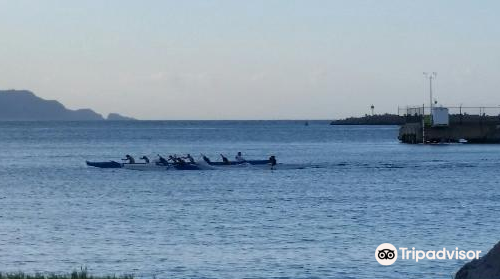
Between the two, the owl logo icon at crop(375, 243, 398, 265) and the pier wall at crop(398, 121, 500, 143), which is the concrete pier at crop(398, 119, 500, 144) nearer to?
the pier wall at crop(398, 121, 500, 143)

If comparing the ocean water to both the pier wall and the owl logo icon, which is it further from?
the pier wall

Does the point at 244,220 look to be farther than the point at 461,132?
No

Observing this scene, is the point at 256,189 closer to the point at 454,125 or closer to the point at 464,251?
the point at 464,251

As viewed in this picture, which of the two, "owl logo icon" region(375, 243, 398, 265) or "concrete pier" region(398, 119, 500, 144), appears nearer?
"owl logo icon" region(375, 243, 398, 265)

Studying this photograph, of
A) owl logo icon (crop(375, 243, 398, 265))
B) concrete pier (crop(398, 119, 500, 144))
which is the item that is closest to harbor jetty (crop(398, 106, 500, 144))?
concrete pier (crop(398, 119, 500, 144))

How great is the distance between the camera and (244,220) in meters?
43.7

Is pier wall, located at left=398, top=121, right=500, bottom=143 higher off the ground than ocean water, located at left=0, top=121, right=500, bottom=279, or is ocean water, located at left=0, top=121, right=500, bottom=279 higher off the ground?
pier wall, located at left=398, top=121, right=500, bottom=143

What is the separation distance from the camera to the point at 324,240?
120 ft

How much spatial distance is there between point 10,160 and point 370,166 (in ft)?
127

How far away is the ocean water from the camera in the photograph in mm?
31797

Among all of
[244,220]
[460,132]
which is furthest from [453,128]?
[244,220]

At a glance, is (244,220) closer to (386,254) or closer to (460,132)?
(386,254)

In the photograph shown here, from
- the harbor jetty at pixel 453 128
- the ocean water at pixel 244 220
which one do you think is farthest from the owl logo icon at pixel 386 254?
the harbor jetty at pixel 453 128

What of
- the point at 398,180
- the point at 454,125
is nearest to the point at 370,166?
the point at 398,180
